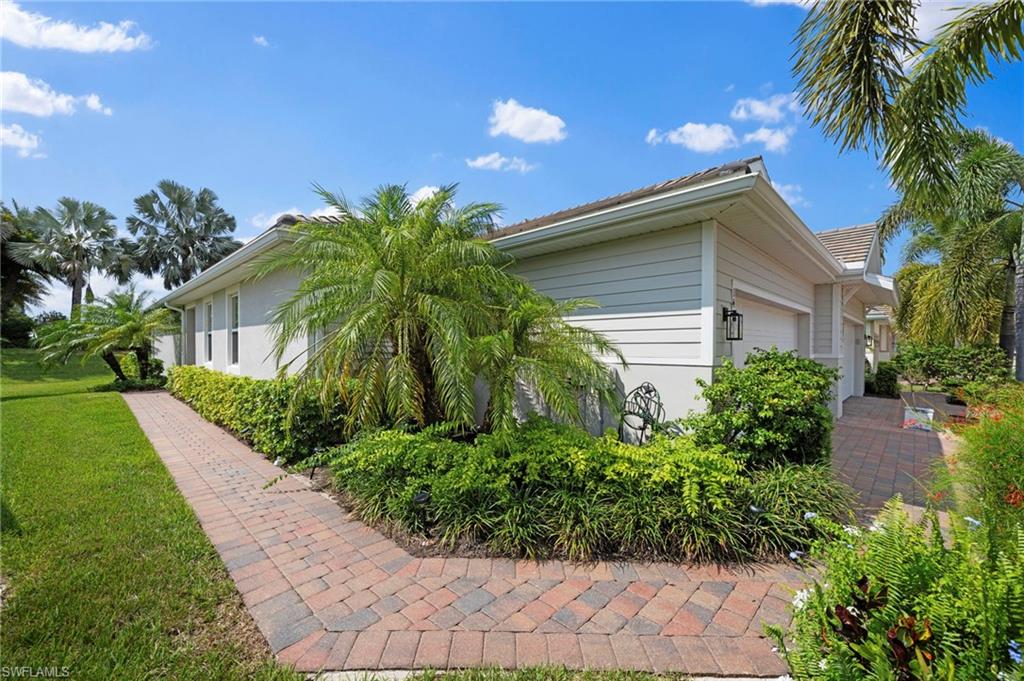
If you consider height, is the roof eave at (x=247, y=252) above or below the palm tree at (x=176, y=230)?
below

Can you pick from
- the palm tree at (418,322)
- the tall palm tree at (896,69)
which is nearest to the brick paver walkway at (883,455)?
the palm tree at (418,322)

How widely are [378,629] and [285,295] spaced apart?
20.5ft

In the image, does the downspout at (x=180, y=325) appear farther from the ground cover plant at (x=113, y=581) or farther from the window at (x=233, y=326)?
the ground cover plant at (x=113, y=581)

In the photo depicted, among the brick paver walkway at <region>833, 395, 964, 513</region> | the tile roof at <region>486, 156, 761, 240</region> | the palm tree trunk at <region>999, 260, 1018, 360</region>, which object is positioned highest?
the tile roof at <region>486, 156, 761, 240</region>

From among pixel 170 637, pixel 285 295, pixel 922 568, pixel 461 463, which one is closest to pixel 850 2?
pixel 922 568

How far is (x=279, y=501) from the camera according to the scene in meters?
4.51

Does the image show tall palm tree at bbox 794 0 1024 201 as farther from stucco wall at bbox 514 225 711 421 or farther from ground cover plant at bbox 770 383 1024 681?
ground cover plant at bbox 770 383 1024 681

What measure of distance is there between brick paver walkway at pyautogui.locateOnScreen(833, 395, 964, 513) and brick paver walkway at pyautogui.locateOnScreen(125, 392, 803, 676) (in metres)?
2.30

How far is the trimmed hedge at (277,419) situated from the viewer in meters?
5.77

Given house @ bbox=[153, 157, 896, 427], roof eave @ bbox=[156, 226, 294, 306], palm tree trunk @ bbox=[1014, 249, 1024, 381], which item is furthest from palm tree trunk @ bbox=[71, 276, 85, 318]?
palm tree trunk @ bbox=[1014, 249, 1024, 381]

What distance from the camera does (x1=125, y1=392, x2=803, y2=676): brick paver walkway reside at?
90.9 inches

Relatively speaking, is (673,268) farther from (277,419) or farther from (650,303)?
(277,419)

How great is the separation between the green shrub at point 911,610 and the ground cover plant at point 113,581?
2.46 metres

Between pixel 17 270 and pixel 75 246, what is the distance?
291 centimetres
